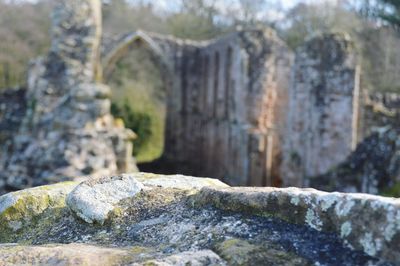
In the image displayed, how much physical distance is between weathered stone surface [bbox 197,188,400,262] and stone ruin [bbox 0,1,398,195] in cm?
587

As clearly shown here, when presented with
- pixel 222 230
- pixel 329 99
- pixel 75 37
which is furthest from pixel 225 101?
pixel 222 230

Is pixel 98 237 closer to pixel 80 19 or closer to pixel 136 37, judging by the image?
pixel 80 19

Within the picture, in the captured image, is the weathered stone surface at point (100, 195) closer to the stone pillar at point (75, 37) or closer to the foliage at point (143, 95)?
the stone pillar at point (75, 37)

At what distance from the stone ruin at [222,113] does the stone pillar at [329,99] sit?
0.02 meters

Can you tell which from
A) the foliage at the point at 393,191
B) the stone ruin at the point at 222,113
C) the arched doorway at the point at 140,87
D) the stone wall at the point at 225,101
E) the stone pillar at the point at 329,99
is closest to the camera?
the foliage at the point at 393,191

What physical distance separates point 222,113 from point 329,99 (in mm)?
6995

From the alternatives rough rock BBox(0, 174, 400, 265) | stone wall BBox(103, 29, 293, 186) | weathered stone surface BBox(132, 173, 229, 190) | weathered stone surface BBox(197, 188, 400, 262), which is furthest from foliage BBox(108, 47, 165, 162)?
weathered stone surface BBox(197, 188, 400, 262)

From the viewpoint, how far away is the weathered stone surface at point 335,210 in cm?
150

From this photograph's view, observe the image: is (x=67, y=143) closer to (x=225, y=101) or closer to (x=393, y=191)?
(x=393, y=191)

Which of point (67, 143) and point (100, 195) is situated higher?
point (100, 195)

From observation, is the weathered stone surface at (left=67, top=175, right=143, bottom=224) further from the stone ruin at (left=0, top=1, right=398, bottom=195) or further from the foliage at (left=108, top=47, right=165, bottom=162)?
A: the foliage at (left=108, top=47, right=165, bottom=162)

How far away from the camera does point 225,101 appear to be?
16.7 meters

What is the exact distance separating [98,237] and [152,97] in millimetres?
23547

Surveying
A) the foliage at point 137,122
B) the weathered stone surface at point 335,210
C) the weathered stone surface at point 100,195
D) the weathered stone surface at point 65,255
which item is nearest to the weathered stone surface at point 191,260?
the weathered stone surface at point 65,255
